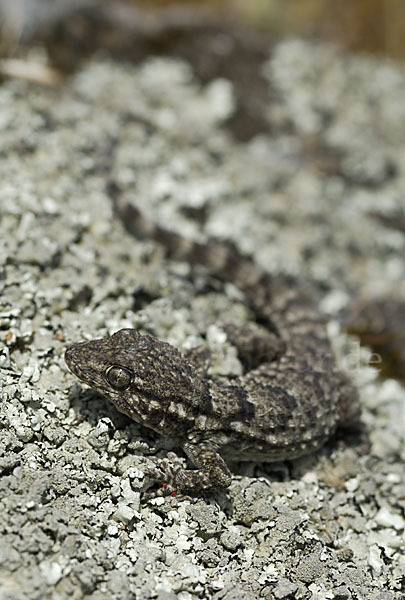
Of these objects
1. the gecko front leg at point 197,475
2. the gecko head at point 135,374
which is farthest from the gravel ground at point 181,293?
the gecko head at point 135,374

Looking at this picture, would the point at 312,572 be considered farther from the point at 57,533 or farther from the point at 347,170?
the point at 347,170

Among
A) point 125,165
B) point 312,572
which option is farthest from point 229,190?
point 312,572

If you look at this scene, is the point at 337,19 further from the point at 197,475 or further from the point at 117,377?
the point at 197,475

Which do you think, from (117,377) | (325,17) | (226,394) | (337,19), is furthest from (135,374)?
(325,17)

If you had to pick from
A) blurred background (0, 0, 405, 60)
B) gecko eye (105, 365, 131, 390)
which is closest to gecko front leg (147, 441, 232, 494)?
gecko eye (105, 365, 131, 390)

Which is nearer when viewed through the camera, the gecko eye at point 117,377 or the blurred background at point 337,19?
the gecko eye at point 117,377

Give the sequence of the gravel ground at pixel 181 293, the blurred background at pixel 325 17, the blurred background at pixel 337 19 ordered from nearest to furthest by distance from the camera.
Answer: the gravel ground at pixel 181 293 < the blurred background at pixel 325 17 < the blurred background at pixel 337 19

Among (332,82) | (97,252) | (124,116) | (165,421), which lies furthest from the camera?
(332,82)

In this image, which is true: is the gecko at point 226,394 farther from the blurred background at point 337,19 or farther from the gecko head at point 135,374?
the blurred background at point 337,19
